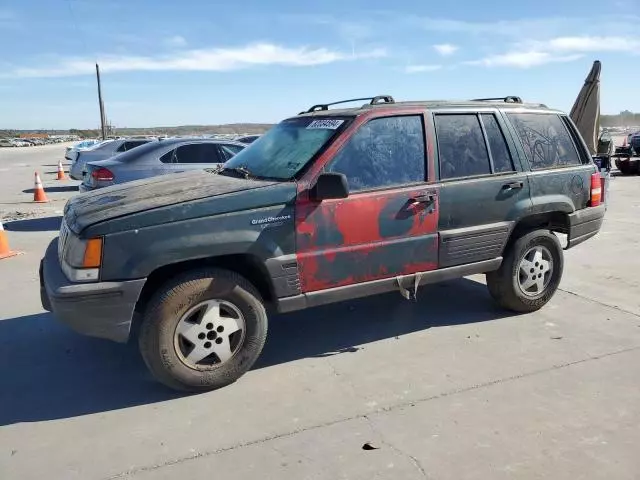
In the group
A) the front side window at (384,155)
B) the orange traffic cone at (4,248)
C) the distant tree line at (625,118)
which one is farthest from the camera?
the distant tree line at (625,118)

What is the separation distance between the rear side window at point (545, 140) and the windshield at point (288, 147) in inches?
69.7

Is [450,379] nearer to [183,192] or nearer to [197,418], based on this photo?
[197,418]

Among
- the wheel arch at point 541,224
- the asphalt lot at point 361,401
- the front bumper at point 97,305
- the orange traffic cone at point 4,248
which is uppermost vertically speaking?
the wheel arch at point 541,224

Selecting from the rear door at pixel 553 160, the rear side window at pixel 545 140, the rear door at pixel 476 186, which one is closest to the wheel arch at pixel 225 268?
Result: the rear door at pixel 476 186

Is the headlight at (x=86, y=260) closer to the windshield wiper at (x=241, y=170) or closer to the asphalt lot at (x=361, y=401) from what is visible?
the asphalt lot at (x=361, y=401)

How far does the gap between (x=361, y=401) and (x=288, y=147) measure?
6.73 feet

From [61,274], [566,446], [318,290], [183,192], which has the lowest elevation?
[566,446]

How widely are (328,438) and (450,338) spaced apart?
5.88 feet

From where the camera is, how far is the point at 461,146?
456cm

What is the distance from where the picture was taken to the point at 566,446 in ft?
9.87

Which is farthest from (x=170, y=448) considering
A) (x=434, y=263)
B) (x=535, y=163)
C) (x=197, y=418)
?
(x=535, y=163)

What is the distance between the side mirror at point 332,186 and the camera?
371 cm

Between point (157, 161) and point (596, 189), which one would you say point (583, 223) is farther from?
point (157, 161)

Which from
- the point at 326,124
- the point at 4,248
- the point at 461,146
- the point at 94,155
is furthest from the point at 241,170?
the point at 94,155
